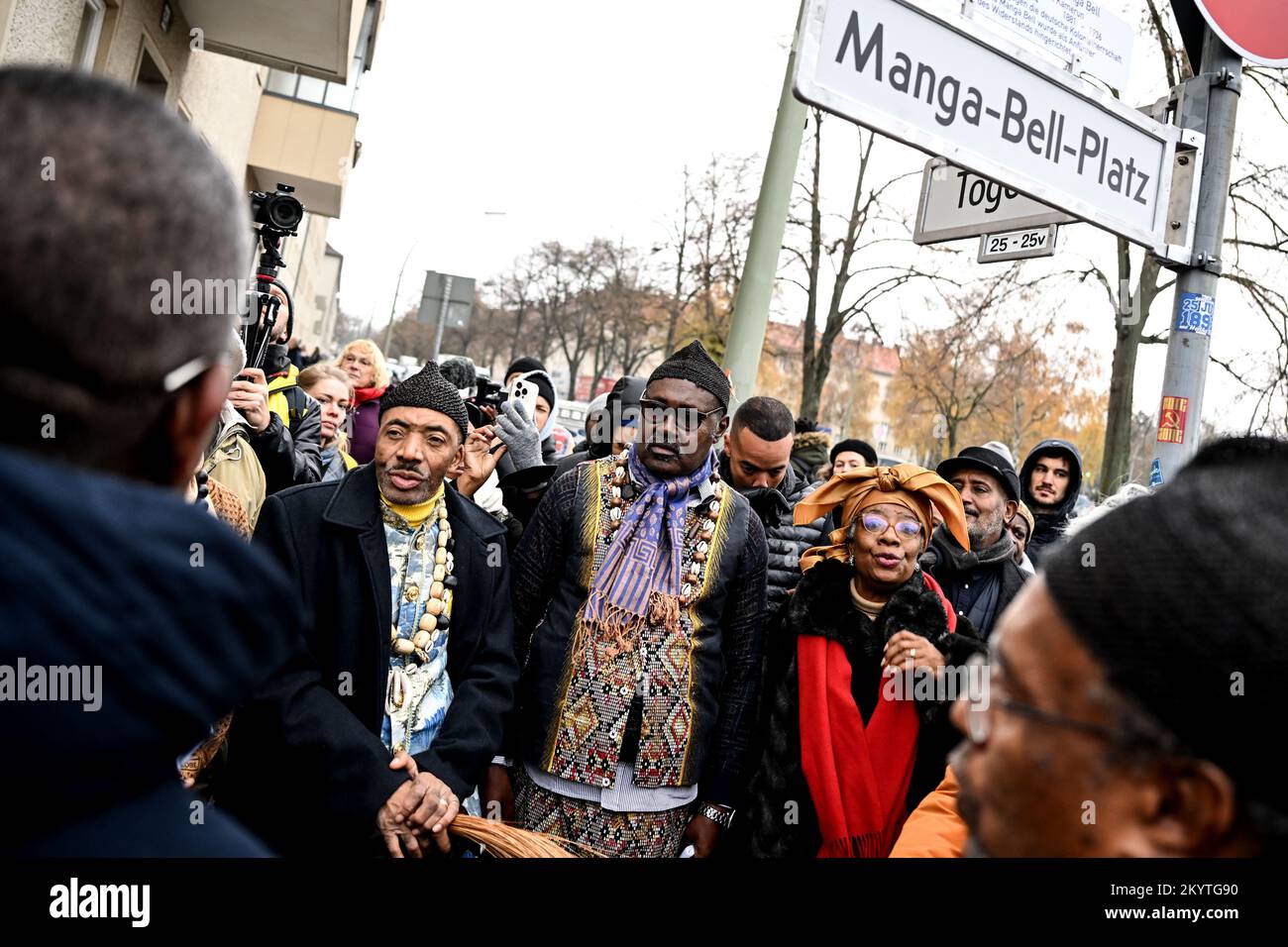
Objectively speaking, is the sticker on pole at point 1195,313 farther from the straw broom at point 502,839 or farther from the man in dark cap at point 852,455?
the straw broom at point 502,839

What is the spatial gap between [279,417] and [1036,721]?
418 cm

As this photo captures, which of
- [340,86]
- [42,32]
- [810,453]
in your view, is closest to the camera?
[42,32]

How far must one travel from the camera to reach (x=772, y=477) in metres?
4.68

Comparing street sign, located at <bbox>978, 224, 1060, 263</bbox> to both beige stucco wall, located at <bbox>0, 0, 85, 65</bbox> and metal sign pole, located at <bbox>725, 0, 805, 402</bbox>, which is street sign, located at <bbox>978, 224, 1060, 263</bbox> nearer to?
metal sign pole, located at <bbox>725, 0, 805, 402</bbox>

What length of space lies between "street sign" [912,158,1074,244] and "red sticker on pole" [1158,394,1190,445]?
0.99 meters

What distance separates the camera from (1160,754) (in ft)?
3.37

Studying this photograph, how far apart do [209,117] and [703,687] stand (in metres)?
10.6

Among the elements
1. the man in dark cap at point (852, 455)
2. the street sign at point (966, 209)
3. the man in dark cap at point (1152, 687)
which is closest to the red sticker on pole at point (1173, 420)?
the street sign at point (966, 209)

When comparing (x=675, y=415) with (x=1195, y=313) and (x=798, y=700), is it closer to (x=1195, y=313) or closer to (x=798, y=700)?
(x=798, y=700)

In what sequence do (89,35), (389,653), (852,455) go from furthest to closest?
1. (89,35)
2. (852,455)
3. (389,653)

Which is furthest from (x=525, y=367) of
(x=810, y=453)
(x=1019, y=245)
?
(x=1019, y=245)

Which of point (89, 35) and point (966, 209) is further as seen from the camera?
point (89, 35)

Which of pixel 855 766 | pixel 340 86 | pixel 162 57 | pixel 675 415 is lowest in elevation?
pixel 855 766

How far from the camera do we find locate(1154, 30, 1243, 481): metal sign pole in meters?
4.12
